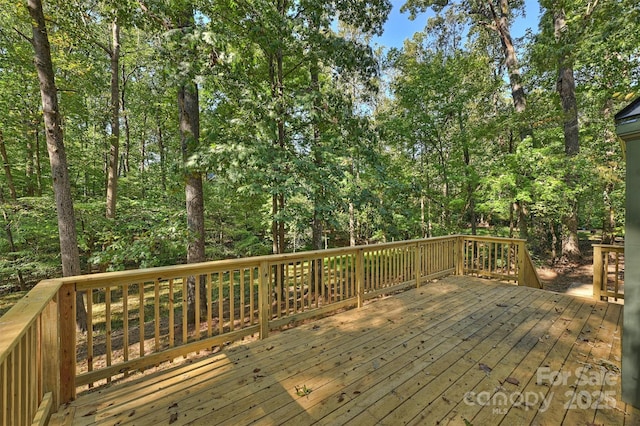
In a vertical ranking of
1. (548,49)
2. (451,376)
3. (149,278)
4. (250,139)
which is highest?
(548,49)

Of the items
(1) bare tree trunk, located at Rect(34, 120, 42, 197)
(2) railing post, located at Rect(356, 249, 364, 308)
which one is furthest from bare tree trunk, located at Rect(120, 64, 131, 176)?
(2) railing post, located at Rect(356, 249, 364, 308)

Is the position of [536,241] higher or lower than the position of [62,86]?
lower

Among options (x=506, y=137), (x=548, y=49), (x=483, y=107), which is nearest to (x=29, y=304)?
(x=548, y=49)

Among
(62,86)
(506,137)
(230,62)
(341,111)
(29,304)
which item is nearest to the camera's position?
(29,304)

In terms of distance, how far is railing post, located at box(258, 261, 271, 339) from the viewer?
314 centimetres

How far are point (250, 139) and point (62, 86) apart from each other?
248 inches

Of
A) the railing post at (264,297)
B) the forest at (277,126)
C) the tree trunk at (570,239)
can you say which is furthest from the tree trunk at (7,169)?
the tree trunk at (570,239)

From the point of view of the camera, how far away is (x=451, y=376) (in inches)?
91.7

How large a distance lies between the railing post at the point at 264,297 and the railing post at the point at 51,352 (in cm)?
168

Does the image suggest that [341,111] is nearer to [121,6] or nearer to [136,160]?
[121,6]

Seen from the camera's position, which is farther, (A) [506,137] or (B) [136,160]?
(B) [136,160]

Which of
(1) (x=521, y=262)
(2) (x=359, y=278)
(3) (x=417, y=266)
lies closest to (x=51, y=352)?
(2) (x=359, y=278)

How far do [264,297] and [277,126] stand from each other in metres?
3.27

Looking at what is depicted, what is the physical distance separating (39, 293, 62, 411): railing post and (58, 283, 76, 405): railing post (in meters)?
0.10
